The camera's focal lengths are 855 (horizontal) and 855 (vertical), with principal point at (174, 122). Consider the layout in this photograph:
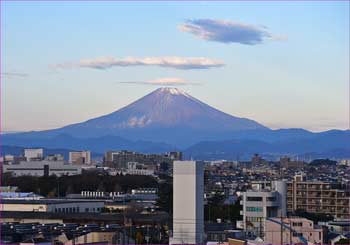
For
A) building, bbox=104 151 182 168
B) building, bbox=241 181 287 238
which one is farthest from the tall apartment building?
building, bbox=104 151 182 168

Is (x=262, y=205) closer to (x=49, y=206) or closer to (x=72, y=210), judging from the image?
(x=49, y=206)

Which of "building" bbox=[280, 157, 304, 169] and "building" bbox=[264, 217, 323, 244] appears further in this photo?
"building" bbox=[280, 157, 304, 169]

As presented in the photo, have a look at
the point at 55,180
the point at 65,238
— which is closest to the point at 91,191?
the point at 55,180

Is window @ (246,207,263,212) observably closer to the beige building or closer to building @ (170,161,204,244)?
the beige building

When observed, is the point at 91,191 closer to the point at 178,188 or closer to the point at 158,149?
the point at 178,188

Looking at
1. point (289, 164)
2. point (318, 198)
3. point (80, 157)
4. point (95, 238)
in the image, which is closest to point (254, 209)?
point (95, 238)

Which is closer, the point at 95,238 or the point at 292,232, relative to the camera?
the point at 95,238
